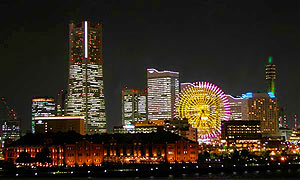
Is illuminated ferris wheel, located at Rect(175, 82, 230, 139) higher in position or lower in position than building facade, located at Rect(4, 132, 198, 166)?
higher

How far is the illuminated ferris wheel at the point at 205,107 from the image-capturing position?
6688 inches

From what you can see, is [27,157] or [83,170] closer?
[83,170]

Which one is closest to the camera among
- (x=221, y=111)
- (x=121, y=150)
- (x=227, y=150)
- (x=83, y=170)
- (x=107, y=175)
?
(x=107, y=175)

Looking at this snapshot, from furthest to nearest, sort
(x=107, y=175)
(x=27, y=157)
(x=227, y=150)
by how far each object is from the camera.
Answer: (x=227, y=150)
(x=27, y=157)
(x=107, y=175)

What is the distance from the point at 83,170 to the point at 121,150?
22.1m

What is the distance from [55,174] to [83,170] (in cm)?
908

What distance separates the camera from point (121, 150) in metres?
139

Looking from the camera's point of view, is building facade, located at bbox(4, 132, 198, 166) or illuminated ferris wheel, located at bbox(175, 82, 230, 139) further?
illuminated ferris wheel, located at bbox(175, 82, 230, 139)

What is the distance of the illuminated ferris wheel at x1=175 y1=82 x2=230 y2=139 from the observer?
170 m

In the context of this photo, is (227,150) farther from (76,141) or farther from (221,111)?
(76,141)

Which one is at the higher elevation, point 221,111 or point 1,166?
point 221,111

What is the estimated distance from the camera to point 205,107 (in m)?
170

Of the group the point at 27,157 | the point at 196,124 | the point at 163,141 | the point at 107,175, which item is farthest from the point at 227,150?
the point at 107,175

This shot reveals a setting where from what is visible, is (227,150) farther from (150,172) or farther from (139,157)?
(150,172)
